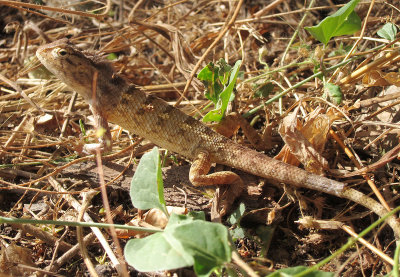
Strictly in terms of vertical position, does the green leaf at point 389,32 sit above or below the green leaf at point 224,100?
above

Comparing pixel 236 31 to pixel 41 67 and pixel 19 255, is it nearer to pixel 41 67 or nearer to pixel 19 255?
pixel 41 67

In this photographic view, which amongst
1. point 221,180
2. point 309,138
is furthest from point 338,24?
point 221,180

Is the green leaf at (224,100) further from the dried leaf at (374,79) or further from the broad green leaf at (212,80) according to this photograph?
the dried leaf at (374,79)

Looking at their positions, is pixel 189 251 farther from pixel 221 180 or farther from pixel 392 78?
pixel 392 78

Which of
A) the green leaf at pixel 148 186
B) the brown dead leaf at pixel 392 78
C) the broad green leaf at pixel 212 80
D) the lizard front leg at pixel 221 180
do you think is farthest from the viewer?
the broad green leaf at pixel 212 80

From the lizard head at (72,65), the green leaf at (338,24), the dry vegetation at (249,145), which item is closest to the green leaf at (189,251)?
the dry vegetation at (249,145)

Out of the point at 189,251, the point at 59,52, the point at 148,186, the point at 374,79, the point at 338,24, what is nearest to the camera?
the point at 189,251
